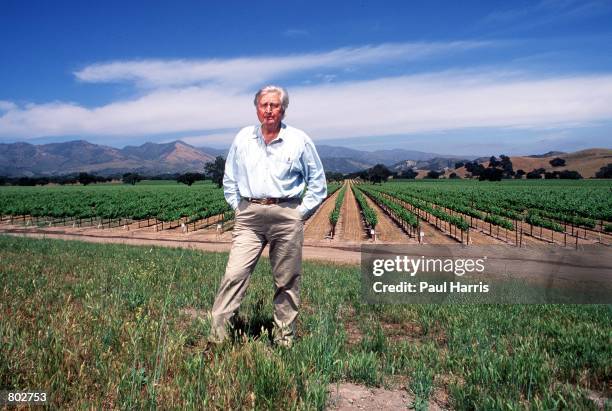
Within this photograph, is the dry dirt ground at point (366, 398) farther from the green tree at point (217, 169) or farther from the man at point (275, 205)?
the green tree at point (217, 169)

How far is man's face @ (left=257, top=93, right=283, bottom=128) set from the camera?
3.24 meters

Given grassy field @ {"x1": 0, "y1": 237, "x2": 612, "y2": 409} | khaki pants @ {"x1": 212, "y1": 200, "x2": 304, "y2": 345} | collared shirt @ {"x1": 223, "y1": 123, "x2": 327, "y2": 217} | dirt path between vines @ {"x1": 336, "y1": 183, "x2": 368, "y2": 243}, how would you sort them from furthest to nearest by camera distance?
dirt path between vines @ {"x1": 336, "y1": 183, "x2": 368, "y2": 243} → collared shirt @ {"x1": 223, "y1": 123, "x2": 327, "y2": 217} → khaki pants @ {"x1": 212, "y1": 200, "x2": 304, "y2": 345} → grassy field @ {"x1": 0, "y1": 237, "x2": 612, "y2": 409}

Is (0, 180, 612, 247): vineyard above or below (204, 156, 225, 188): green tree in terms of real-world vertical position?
below

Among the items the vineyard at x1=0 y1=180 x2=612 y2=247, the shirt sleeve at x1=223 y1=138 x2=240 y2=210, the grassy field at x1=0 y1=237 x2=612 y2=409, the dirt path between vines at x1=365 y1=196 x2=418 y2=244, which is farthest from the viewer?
the vineyard at x1=0 y1=180 x2=612 y2=247

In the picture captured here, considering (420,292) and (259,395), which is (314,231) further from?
(259,395)

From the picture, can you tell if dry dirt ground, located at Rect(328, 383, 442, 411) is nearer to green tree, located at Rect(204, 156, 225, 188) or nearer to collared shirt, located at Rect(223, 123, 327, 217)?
collared shirt, located at Rect(223, 123, 327, 217)

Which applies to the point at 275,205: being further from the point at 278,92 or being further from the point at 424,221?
the point at 424,221

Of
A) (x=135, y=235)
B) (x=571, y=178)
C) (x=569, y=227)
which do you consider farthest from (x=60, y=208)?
(x=571, y=178)

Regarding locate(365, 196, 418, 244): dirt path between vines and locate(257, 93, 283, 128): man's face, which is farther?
locate(365, 196, 418, 244): dirt path between vines

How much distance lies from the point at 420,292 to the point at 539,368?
262cm

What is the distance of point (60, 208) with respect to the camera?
35000mm

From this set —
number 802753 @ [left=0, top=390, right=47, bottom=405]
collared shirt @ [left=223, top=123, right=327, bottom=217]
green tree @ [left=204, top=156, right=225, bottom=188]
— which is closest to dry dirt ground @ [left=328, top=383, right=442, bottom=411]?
collared shirt @ [left=223, top=123, right=327, bottom=217]

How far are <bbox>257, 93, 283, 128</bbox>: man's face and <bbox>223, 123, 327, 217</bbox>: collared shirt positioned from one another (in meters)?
0.12

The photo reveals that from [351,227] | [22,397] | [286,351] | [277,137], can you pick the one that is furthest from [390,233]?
[22,397]
